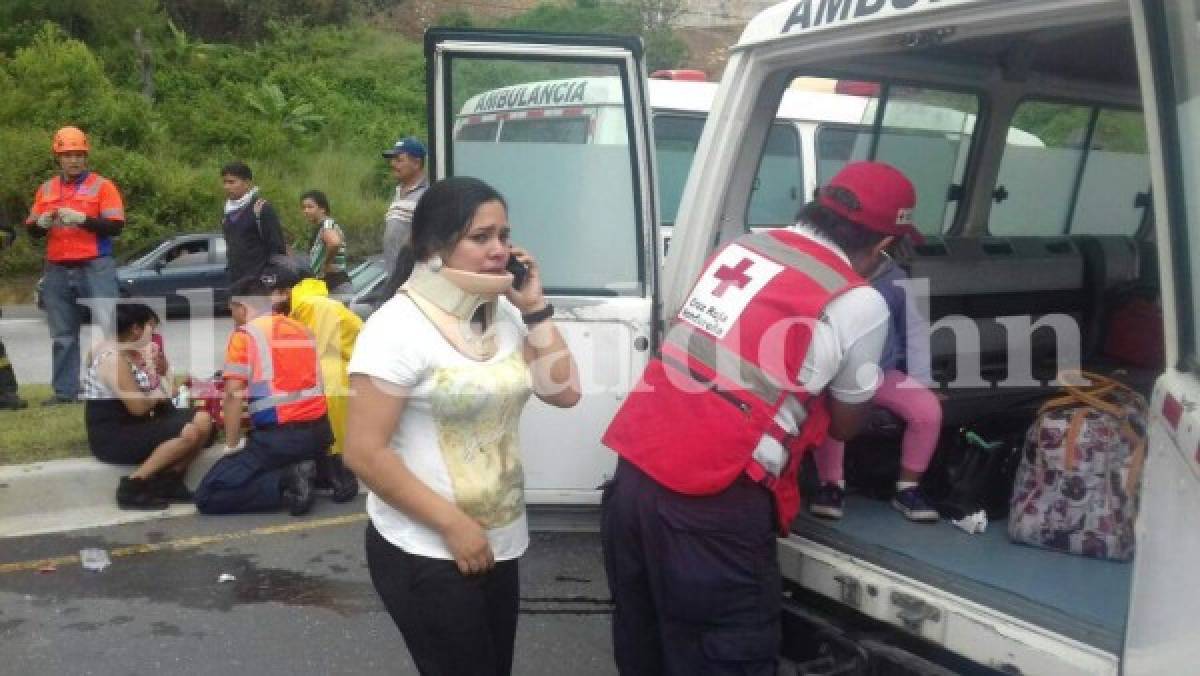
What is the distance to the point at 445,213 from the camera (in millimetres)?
2875

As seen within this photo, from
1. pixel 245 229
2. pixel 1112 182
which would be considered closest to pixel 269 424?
pixel 245 229

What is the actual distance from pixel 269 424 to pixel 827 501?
3.64 meters

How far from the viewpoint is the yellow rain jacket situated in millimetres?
6730

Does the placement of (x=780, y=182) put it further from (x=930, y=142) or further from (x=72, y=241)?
(x=72, y=241)

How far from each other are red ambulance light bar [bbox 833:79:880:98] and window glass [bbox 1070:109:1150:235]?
54.8 inches

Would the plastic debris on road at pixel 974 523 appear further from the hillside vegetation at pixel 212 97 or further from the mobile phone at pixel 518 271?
the hillside vegetation at pixel 212 97

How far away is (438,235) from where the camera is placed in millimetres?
2881

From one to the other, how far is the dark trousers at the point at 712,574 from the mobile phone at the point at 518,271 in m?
0.55

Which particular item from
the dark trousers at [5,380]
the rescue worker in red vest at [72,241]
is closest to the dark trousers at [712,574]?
the rescue worker in red vest at [72,241]

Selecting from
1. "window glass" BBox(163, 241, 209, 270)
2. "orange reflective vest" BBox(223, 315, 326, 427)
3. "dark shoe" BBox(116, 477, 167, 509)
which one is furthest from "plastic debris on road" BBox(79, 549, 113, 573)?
"window glass" BBox(163, 241, 209, 270)

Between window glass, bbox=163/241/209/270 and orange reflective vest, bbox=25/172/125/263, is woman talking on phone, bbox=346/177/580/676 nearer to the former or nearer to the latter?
orange reflective vest, bbox=25/172/125/263

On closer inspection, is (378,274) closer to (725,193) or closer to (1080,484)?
(725,193)

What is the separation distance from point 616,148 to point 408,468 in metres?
1.94

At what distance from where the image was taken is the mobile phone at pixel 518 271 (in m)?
3.11
